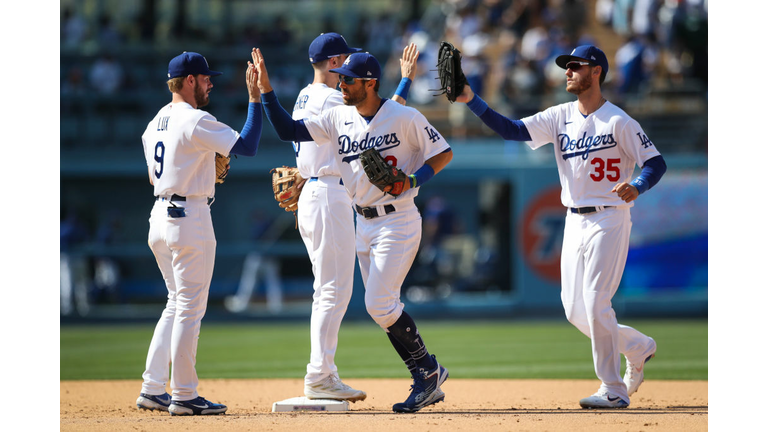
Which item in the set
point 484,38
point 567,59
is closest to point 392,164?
point 567,59

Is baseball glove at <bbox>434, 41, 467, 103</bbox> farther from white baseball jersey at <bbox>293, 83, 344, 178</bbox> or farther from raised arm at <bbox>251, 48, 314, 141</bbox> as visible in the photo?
raised arm at <bbox>251, 48, 314, 141</bbox>

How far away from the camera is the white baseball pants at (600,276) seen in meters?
5.01

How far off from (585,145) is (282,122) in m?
1.75

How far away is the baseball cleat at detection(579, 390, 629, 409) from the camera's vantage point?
502cm

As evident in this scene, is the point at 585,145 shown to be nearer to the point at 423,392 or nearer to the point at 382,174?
the point at 382,174

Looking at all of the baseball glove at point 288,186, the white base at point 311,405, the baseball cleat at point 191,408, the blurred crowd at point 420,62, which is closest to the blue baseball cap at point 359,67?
the baseball glove at point 288,186

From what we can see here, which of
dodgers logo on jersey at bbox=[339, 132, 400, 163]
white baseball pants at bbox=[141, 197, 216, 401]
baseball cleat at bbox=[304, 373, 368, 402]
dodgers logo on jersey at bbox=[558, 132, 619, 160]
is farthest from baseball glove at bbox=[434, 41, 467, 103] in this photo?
baseball cleat at bbox=[304, 373, 368, 402]

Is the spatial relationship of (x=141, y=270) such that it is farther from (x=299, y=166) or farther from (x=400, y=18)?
(x=299, y=166)

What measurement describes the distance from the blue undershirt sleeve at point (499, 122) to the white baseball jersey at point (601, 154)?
0.89ft

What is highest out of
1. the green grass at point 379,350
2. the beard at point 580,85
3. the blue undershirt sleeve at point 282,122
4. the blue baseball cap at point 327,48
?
the blue baseball cap at point 327,48

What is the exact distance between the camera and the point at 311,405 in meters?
4.98

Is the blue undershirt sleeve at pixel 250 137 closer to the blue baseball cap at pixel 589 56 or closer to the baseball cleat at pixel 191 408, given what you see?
the baseball cleat at pixel 191 408

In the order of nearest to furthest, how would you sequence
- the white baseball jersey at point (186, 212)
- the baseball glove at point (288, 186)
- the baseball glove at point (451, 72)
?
the white baseball jersey at point (186, 212) → the baseball glove at point (451, 72) → the baseball glove at point (288, 186)
